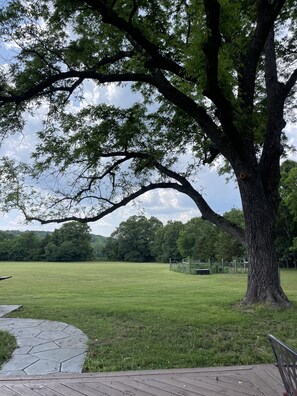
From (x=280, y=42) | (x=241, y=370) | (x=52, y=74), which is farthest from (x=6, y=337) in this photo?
(x=280, y=42)

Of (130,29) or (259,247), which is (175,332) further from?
(130,29)

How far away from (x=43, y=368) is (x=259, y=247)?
16.4 ft

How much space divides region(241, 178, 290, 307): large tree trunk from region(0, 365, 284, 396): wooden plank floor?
12.4 feet

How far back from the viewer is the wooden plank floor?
312 cm

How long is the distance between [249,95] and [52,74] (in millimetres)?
4362

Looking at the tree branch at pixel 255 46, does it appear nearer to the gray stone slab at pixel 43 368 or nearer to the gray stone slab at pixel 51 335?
the gray stone slab at pixel 51 335

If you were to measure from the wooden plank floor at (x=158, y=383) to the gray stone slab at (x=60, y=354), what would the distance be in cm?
64

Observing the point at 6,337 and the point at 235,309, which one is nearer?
the point at 6,337

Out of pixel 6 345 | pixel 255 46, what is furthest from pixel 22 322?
pixel 255 46

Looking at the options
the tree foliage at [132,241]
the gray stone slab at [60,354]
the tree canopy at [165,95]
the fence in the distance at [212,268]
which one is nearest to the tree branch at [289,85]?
the tree canopy at [165,95]

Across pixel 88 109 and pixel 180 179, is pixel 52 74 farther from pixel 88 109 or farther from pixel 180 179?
pixel 180 179

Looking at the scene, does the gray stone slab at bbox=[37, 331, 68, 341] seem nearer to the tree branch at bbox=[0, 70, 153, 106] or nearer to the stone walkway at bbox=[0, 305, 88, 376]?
the stone walkway at bbox=[0, 305, 88, 376]

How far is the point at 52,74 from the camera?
7777 millimetres

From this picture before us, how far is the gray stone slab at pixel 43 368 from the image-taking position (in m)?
3.71
